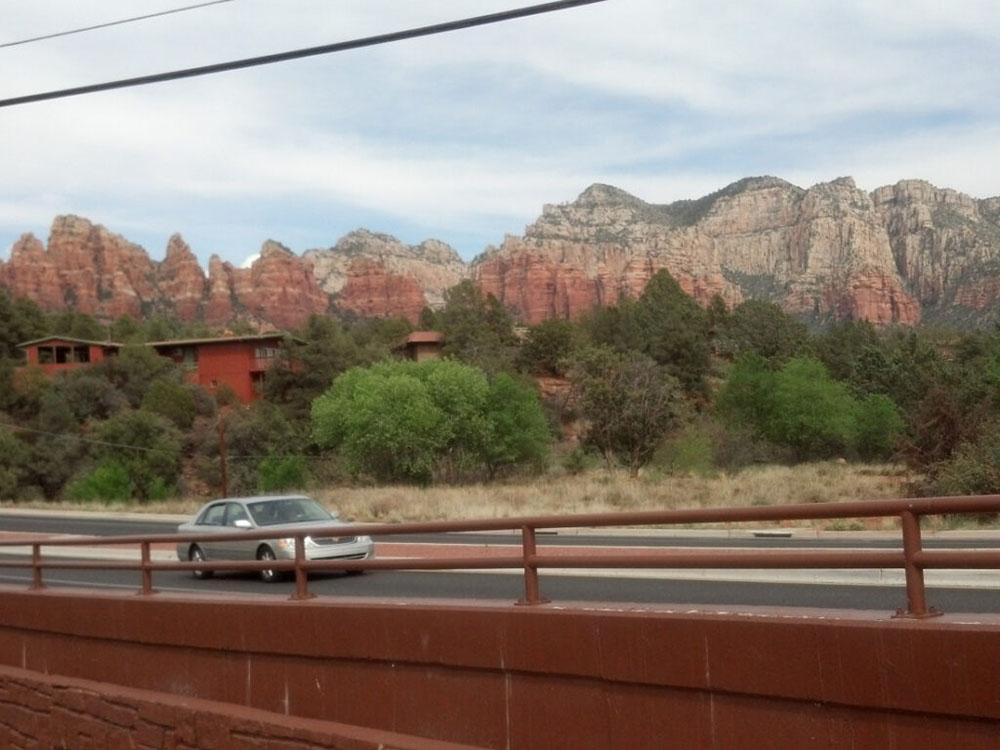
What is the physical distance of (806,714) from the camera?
6.78 metres

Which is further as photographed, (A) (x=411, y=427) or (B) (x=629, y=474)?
(A) (x=411, y=427)

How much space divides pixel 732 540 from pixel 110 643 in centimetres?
1487

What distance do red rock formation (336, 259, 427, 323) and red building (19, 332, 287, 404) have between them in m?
83.2

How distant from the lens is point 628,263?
175 metres

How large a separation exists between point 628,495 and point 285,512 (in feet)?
67.3

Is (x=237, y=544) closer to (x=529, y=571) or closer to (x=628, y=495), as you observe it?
(x=529, y=571)

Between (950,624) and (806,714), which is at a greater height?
(950,624)

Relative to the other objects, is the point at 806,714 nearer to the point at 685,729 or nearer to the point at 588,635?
the point at 685,729

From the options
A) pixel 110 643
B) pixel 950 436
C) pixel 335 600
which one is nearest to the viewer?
pixel 335 600

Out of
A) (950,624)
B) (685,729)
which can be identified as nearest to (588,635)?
(685,729)

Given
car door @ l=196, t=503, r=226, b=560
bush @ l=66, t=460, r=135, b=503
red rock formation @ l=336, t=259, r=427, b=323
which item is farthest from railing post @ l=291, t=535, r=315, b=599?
red rock formation @ l=336, t=259, r=427, b=323

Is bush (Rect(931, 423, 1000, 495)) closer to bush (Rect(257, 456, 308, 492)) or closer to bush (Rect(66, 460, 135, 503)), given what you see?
bush (Rect(257, 456, 308, 492))

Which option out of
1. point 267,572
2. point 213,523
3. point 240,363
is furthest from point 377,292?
point 267,572

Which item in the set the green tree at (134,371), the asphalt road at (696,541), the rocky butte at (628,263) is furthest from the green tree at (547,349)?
the asphalt road at (696,541)
